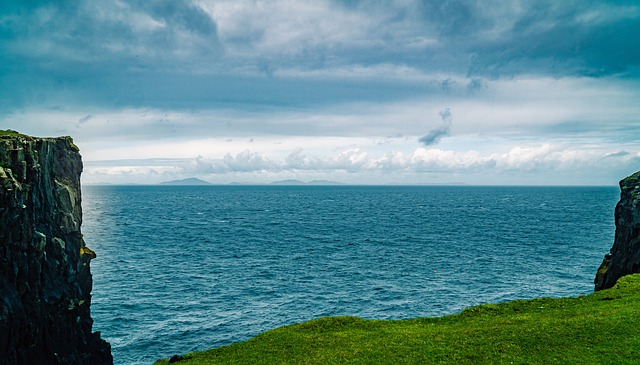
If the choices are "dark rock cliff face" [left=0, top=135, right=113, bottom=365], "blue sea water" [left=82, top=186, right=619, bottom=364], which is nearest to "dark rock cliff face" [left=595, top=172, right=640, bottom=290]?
"blue sea water" [left=82, top=186, right=619, bottom=364]

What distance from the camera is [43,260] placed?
4038cm

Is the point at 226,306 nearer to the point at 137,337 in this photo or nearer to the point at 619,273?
the point at 137,337

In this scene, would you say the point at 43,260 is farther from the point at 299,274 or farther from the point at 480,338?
the point at 299,274

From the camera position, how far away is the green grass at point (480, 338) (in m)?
26.1

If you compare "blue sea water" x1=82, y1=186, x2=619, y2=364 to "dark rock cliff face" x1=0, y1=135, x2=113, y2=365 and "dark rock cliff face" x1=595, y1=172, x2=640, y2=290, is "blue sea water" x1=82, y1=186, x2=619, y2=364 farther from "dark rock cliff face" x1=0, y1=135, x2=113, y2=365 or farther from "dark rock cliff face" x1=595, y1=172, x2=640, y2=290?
"dark rock cliff face" x1=595, y1=172, x2=640, y2=290

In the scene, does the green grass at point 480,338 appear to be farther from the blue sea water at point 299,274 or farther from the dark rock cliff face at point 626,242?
the blue sea water at point 299,274

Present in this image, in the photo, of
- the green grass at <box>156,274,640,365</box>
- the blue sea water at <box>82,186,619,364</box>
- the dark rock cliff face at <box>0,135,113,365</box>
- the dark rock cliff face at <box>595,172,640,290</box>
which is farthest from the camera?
the blue sea water at <box>82,186,619,364</box>

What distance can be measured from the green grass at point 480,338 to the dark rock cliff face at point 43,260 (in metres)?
16.0

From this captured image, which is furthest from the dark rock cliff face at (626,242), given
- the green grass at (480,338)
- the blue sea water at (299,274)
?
the blue sea water at (299,274)

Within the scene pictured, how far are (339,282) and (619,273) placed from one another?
42.3m

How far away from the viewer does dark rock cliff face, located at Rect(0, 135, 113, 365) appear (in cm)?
3647

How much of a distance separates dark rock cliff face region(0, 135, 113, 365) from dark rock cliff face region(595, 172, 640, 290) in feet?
190

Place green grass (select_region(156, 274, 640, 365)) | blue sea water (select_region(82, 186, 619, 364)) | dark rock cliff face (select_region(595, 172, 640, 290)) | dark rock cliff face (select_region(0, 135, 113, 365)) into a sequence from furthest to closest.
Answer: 1. blue sea water (select_region(82, 186, 619, 364))
2. dark rock cliff face (select_region(595, 172, 640, 290))
3. dark rock cliff face (select_region(0, 135, 113, 365))
4. green grass (select_region(156, 274, 640, 365))

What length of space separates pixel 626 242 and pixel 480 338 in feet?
108
